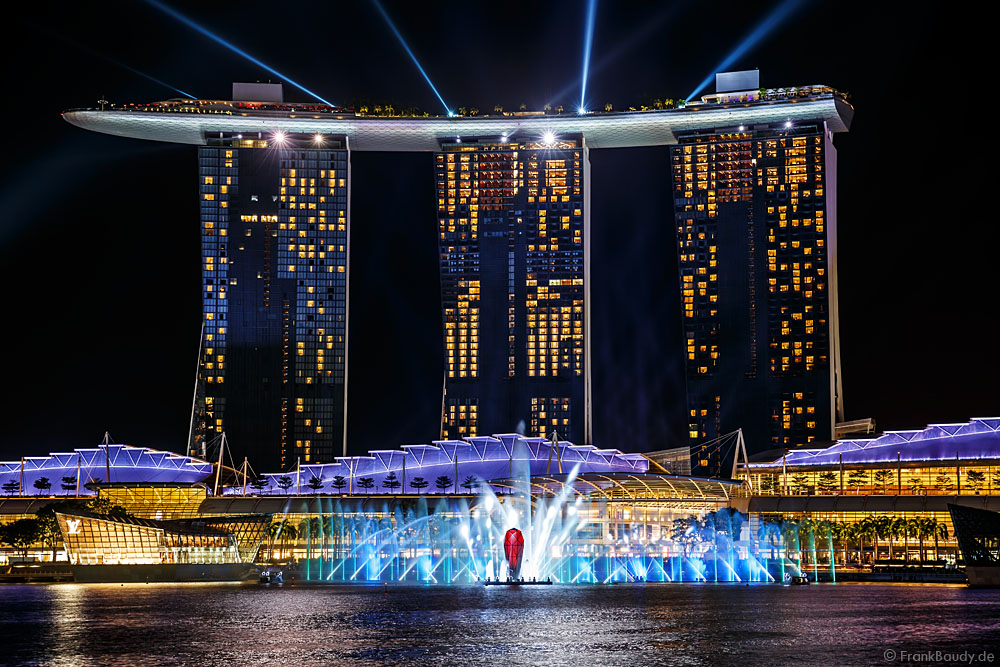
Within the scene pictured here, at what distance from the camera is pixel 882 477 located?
180m

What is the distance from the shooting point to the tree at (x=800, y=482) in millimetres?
186625

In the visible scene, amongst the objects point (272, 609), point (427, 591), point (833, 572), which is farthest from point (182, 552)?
point (833, 572)

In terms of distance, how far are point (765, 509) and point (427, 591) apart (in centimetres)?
7202

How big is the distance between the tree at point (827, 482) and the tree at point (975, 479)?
18.8 metres

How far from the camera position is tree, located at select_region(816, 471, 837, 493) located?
183m

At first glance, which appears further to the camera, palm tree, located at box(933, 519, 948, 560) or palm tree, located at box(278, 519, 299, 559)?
palm tree, located at box(278, 519, 299, 559)

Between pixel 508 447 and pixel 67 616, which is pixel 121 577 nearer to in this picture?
pixel 67 616

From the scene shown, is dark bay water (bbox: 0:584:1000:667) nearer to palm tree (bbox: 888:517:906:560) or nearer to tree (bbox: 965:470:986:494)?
palm tree (bbox: 888:517:906:560)

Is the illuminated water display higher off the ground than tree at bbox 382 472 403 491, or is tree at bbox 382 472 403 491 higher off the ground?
tree at bbox 382 472 403 491

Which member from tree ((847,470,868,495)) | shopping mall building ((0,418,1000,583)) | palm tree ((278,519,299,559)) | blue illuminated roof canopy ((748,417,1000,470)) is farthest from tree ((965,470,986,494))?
palm tree ((278,519,299,559))

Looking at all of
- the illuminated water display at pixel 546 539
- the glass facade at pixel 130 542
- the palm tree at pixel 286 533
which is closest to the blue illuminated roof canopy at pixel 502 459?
the illuminated water display at pixel 546 539

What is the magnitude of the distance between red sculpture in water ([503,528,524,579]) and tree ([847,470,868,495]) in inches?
3002

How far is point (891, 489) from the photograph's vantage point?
581 feet

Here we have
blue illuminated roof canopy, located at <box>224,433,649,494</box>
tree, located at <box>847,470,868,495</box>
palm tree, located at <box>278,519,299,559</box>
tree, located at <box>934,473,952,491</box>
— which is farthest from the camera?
→ blue illuminated roof canopy, located at <box>224,433,649,494</box>
